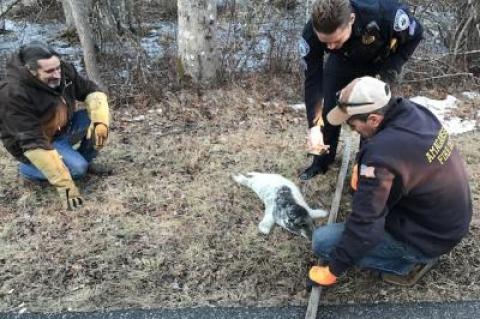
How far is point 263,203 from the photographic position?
3.49 m

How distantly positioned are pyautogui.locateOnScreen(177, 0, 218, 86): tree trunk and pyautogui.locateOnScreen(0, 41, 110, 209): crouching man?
1.50 meters

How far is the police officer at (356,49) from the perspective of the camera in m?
2.83

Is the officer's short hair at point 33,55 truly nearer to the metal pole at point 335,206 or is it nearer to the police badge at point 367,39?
the police badge at point 367,39

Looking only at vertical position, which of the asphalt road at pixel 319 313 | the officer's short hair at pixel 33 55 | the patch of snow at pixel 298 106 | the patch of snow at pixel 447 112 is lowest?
the asphalt road at pixel 319 313

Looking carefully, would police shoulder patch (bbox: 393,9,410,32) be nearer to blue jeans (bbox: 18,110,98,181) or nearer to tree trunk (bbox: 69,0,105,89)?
blue jeans (bbox: 18,110,98,181)

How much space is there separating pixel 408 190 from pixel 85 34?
3.65 meters

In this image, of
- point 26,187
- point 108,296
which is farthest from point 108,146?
point 108,296

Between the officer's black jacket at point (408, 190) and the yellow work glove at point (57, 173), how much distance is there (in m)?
2.02

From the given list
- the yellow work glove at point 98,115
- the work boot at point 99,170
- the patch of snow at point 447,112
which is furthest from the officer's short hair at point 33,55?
the patch of snow at point 447,112

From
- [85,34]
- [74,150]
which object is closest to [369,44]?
[74,150]

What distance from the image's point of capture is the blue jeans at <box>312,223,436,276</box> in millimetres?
2531

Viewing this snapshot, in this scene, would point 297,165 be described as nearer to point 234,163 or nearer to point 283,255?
point 234,163

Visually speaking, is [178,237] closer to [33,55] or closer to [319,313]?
[319,313]

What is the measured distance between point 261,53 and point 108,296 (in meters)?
3.72
